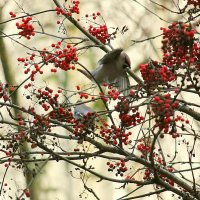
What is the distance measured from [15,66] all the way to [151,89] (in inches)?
234

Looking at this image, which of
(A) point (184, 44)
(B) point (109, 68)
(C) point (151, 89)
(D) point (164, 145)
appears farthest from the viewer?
(D) point (164, 145)

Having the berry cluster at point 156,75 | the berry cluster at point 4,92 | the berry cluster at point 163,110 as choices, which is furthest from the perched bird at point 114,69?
the berry cluster at point 163,110

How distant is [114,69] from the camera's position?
559 centimetres

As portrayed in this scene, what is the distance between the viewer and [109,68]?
18.2 ft

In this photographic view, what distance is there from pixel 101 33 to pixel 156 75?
1658 mm

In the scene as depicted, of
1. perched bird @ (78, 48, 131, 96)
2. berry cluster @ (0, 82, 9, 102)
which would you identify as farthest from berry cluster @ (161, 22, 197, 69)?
perched bird @ (78, 48, 131, 96)

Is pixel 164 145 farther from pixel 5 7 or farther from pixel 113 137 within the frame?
pixel 113 137

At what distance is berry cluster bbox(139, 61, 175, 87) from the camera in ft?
11.9

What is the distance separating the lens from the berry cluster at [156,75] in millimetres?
3613

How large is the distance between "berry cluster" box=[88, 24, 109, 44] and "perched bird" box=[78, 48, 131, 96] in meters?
0.14

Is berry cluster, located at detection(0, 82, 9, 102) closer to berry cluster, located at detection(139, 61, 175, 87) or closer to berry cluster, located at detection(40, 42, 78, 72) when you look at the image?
berry cluster, located at detection(40, 42, 78, 72)

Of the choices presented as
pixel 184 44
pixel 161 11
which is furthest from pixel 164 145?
pixel 184 44

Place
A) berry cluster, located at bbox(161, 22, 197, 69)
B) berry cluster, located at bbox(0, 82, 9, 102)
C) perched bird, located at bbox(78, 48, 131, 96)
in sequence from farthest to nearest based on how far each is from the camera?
perched bird, located at bbox(78, 48, 131, 96)
berry cluster, located at bbox(0, 82, 9, 102)
berry cluster, located at bbox(161, 22, 197, 69)

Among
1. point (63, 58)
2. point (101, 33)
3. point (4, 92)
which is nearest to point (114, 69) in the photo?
point (101, 33)
